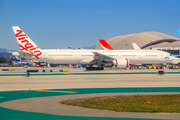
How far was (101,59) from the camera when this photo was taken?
46.6 m

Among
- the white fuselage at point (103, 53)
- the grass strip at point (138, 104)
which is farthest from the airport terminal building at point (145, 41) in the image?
the grass strip at point (138, 104)

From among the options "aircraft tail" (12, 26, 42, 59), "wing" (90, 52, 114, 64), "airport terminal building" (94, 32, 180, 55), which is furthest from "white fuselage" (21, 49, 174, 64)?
"airport terminal building" (94, 32, 180, 55)

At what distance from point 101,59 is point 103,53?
3.60 m

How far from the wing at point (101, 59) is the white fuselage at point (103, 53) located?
1870mm

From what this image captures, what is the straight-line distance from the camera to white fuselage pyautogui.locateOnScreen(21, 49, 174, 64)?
48.0 meters

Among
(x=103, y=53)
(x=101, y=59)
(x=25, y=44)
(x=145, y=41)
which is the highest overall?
(x=145, y=41)

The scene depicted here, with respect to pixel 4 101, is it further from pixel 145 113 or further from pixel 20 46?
pixel 20 46

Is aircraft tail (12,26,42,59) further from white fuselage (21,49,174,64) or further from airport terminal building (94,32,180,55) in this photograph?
airport terminal building (94,32,180,55)

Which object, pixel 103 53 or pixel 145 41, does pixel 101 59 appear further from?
pixel 145 41

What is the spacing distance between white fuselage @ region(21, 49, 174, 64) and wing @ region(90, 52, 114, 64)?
1.87 metres

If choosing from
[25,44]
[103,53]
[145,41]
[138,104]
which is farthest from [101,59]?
[145,41]

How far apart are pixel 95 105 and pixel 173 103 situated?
482 centimetres

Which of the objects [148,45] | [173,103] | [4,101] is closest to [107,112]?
[173,103]

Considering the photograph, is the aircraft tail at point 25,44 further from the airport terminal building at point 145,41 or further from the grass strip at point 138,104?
the airport terminal building at point 145,41
